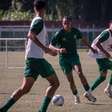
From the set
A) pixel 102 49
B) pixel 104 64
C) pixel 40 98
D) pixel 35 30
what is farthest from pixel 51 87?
pixel 104 64

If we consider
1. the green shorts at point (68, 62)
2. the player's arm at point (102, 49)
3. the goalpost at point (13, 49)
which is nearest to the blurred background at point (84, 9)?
the goalpost at point (13, 49)

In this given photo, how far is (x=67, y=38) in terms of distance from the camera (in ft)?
48.0

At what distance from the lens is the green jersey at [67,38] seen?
14594 mm

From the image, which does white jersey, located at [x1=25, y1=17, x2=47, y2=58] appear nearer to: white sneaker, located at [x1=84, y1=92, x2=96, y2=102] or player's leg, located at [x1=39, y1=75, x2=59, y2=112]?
player's leg, located at [x1=39, y1=75, x2=59, y2=112]

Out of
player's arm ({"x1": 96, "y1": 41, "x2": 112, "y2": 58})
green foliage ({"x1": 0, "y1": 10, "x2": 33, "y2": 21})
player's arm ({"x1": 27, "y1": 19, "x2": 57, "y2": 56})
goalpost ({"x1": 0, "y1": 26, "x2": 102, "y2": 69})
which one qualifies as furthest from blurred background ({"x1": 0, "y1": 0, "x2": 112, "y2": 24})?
player's arm ({"x1": 27, "y1": 19, "x2": 57, "y2": 56})

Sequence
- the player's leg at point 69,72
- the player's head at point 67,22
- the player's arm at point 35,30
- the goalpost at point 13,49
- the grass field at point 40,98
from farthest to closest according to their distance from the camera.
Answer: the goalpost at point 13,49, the player's leg at point 69,72, the player's head at point 67,22, the grass field at point 40,98, the player's arm at point 35,30

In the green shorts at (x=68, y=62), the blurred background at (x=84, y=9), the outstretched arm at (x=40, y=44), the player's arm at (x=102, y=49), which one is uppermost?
the outstretched arm at (x=40, y=44)

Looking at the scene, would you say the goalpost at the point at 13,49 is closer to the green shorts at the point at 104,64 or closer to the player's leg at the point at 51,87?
the green shorts at the point at 104,64

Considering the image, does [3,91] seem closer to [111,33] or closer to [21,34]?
[111,33]

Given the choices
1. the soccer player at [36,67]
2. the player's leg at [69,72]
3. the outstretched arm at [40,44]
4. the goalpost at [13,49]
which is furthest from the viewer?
the goalpost at [13,49]

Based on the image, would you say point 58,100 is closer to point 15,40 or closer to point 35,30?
point 35,30

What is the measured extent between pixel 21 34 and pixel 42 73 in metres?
36.9

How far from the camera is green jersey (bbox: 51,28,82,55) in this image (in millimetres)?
14594

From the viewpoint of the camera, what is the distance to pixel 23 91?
38.3 ft
